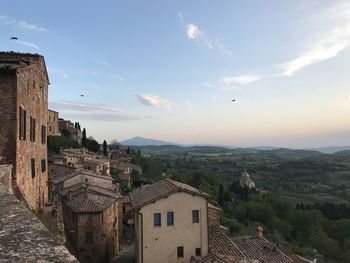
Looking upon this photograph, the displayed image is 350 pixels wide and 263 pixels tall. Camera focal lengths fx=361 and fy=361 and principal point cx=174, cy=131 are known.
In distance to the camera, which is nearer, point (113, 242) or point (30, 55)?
point (30, 55)

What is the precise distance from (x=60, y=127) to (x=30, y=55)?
6353cm

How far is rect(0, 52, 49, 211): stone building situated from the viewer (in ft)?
39.9

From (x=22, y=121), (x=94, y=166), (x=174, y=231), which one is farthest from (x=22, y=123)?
(x=94, y=166)

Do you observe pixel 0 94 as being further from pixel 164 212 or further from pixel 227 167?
pixel 227 167

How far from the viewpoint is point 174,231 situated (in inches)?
844

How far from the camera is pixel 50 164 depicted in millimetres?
45938

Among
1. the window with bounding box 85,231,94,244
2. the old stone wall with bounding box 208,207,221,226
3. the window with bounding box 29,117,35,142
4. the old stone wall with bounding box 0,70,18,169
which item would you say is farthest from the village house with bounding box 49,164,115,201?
the old stone wall with bounding box 0,70,18,169

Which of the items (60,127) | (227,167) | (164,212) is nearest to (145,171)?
(60,127)

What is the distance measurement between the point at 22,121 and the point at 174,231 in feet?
38.2

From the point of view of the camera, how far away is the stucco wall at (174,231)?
21.2m

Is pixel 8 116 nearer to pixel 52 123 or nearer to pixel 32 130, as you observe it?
pixel 32 130

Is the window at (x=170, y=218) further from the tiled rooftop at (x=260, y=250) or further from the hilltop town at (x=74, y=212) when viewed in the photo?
the tiled rooftop at (x=260, y=250)

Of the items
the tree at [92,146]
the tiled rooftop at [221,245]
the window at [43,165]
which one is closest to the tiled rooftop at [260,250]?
the tiled rooftop at [221,245]

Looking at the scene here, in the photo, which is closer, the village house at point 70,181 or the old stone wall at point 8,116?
the old stone wall at point 8,116
